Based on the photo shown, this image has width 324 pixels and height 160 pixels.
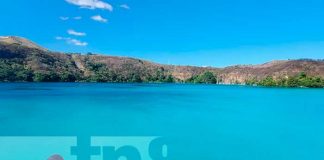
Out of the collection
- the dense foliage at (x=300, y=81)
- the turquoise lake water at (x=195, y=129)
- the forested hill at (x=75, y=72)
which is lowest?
the turquoise lake water at (x=195, y=129)

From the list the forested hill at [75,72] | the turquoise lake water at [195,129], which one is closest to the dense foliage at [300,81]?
the forested hill at [75,72]

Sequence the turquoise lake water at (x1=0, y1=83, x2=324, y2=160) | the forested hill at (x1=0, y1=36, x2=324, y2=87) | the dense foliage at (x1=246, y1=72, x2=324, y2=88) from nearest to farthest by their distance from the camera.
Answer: the turquoise lake water at (x1=0, y1=83, x2=324, y2=160) → the dense foliage at (x1=246, y1=72, x2=324, y2=88) → the forested hill at (x1=0, y1=36, x2=324, y2=87)

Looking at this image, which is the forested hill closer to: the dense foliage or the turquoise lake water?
the dense foliage

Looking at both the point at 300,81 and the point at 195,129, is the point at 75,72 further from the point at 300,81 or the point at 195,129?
the point at 195,129

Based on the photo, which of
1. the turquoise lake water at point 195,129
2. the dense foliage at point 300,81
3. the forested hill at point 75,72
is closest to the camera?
the turquoise lake water at point 195,129

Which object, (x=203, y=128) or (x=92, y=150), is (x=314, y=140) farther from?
(x=92, y=150)

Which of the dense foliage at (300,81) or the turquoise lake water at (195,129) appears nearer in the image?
the turquoise lake water at (195,129)

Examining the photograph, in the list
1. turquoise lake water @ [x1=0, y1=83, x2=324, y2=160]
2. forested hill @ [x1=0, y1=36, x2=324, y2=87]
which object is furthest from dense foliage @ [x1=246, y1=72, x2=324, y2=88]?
turquoise lake water @ [x1=0, y1=83, x2=324, y2=160]

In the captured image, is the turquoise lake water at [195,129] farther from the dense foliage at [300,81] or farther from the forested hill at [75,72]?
the forested hill at [75,72]

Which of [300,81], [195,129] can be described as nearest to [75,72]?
[300,81]

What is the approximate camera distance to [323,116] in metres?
46.9

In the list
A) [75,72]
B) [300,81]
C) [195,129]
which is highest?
[75,72]

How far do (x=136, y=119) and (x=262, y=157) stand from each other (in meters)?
18.5

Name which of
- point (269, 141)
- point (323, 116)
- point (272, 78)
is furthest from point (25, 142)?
point (272, 78)
